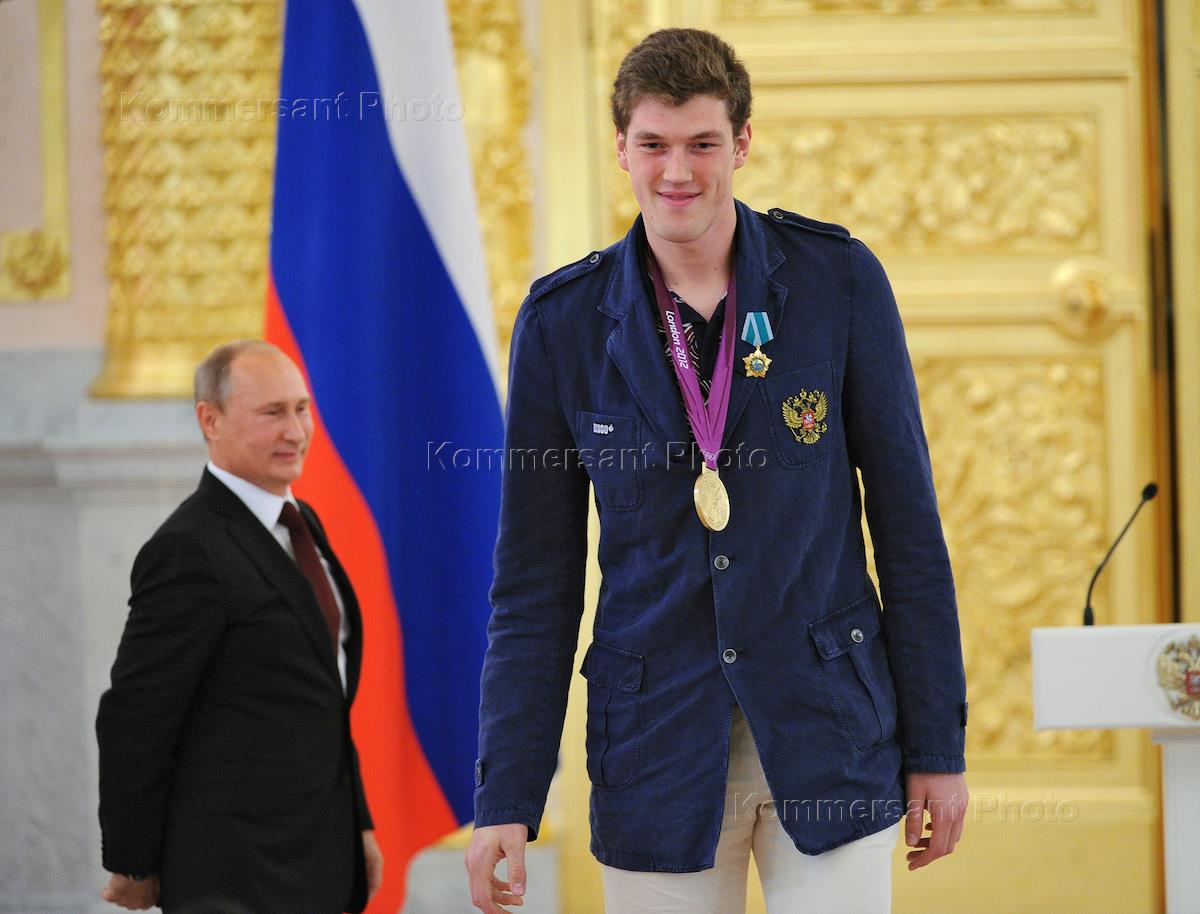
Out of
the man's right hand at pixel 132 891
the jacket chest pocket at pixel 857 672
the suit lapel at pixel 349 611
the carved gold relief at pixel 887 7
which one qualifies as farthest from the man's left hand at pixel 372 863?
the carved gold relief at pixel 887 7

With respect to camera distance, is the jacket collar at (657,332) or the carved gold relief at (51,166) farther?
the carved gold relief at (51,166)

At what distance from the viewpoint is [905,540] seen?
5.26 feet

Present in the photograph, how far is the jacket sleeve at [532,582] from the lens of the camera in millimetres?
1666

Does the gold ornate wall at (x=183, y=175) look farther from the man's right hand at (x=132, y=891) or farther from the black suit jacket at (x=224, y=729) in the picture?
the man's right hand at (x=132, y=891)

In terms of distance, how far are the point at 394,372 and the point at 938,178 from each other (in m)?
1.69

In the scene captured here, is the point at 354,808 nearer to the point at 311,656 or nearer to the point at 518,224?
the point at 311,656

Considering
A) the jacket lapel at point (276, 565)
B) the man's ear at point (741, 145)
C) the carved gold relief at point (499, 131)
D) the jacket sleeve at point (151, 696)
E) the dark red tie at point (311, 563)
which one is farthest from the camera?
the carved gold relief at point (499, 131)

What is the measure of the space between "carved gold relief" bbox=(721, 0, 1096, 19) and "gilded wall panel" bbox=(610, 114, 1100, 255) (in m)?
0.29

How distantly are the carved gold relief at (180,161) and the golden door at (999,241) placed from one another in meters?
0.80

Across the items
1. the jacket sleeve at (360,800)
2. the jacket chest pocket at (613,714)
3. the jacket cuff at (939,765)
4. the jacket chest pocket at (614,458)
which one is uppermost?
the jacket chest pocket at (614,458)

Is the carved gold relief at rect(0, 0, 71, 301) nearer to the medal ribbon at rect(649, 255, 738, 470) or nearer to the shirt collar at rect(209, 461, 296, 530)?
the shirt collar at rect(209, 461, 296, 530)

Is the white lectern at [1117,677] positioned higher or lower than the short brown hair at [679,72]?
lower

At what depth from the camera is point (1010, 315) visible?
3625mm

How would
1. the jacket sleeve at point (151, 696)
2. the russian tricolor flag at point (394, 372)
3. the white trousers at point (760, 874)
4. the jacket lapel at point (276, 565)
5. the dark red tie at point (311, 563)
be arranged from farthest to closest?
the russian tricolor flag at point (394, 372), the dark red tie at point (311, 563), the jacket lapel at point (276, 565), the jacket sleeve at point (151, 696), the white trousers at point (760, 874)
